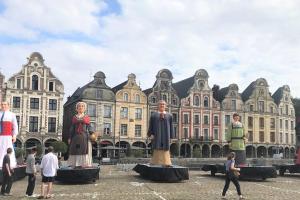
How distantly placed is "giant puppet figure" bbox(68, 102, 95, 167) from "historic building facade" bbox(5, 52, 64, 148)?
34783 millimetres

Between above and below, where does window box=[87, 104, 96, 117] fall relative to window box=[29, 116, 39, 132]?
above

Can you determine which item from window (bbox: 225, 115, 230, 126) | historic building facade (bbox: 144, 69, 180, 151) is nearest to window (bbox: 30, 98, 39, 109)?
historic building facade (bbox: 144, 69, 180, 151)

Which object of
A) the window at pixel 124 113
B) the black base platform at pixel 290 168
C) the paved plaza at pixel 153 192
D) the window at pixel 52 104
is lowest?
the paved plaza at pixel 153 192

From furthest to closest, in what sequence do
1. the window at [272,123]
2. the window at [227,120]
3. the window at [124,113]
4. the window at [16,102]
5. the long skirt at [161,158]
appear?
the window at [272,123], the window at [227,120], the window at [124,113], the window at [16,102], the long skirt at [161,158]

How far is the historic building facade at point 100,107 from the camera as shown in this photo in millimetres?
52938

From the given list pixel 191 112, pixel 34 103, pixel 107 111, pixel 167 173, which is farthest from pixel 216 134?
pixel 167 173

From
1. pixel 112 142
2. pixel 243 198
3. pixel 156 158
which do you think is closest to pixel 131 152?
pixel 112 142

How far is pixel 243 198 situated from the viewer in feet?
38.5

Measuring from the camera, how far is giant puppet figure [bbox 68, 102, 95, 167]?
50.8 ft

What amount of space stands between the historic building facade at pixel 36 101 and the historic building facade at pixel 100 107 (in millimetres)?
3434

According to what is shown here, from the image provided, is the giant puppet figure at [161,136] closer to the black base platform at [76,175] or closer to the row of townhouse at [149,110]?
the black base platform at [76,175]

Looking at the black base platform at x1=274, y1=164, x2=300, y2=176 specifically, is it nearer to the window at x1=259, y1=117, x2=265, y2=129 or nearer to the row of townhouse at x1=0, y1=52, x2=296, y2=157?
the row of townhouse at x1=0, y1=52, x2=296, y2=157

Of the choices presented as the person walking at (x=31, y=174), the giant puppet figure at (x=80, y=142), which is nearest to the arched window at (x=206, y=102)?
the giant puppet figure at (x=80, y=142)

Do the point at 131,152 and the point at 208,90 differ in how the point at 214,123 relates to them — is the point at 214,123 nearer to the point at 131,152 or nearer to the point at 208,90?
the point at 208,90
